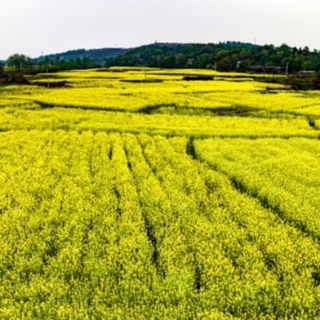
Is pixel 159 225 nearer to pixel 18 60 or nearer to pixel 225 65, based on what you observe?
pixel 225 65

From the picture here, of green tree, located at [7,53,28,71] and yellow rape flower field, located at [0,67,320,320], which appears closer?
yellow rape flower field, located at [0,67,320,320]

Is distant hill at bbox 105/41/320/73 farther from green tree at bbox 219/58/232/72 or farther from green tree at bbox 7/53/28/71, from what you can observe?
green tree at bbox 7/53/28/71

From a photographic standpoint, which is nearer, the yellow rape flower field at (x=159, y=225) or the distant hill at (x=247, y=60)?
the yellow rape flower field at (x=159, y=225)

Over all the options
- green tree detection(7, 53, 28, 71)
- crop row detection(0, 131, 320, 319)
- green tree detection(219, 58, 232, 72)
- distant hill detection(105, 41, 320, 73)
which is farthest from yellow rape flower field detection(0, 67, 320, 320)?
green tree detection(7, 53, 28, 71)

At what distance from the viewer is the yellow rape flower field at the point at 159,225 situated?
22.1ft

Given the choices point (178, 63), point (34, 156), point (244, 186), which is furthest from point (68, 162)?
point (178, 63)

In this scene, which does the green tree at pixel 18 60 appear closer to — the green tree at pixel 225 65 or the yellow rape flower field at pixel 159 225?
the green tree at pixel 225 65

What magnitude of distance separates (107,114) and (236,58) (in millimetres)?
79322

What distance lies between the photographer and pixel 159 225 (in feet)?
31.7

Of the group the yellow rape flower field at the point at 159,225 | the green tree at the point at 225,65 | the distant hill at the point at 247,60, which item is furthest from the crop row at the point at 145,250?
the green tree at the point at 225,65

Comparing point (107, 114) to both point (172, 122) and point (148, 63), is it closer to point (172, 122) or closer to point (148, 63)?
point (172, 122)

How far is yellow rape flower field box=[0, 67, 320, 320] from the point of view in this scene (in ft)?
22.1

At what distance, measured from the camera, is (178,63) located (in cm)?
10862

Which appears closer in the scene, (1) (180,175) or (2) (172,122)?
(1) (180,175)
